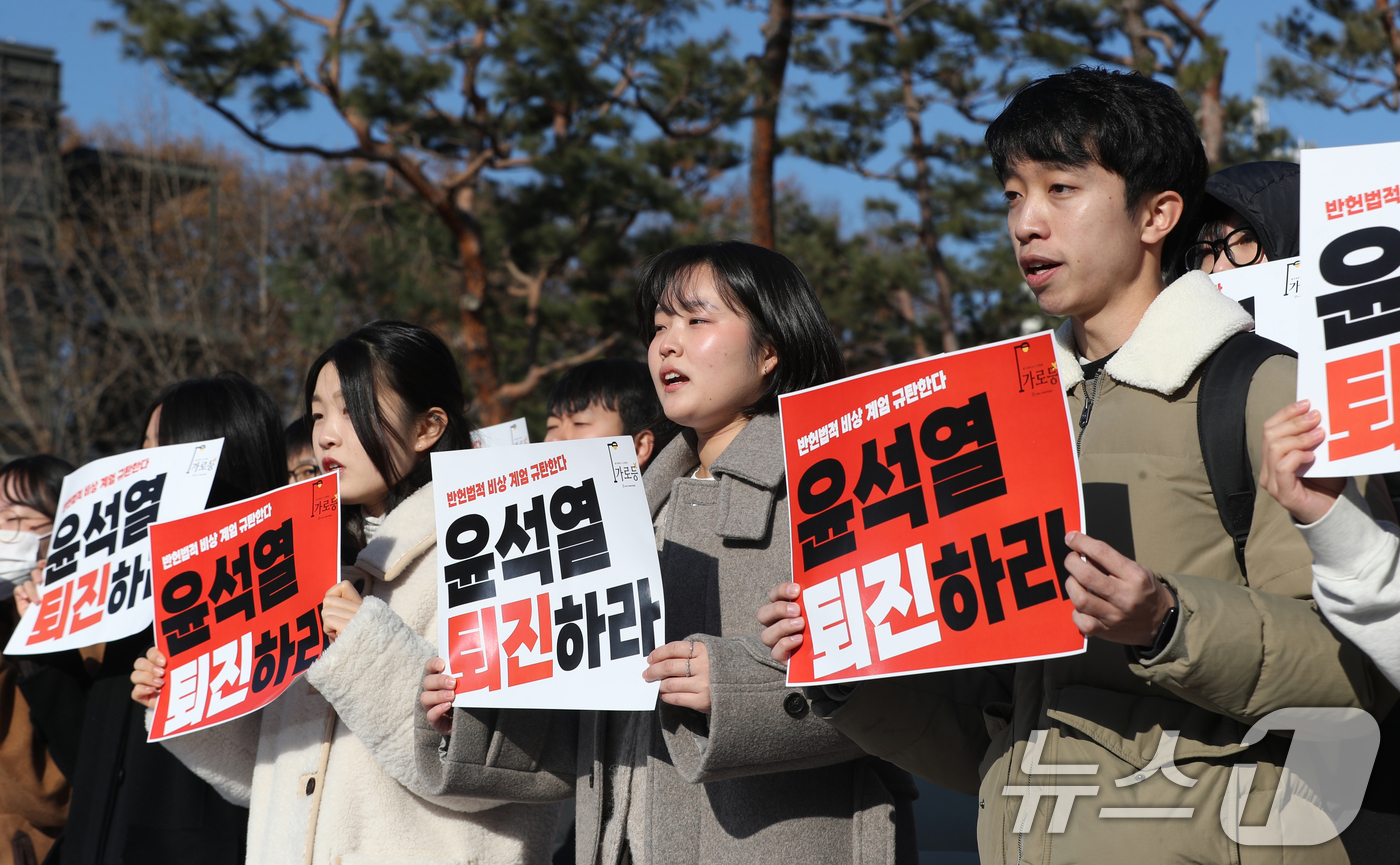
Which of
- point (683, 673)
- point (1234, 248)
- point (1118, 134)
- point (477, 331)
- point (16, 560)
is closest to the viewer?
point (1118, 134)

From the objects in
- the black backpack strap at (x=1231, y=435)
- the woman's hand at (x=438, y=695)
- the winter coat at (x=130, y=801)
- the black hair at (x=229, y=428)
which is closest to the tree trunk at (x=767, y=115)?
the black hair at (x=229, y=428)

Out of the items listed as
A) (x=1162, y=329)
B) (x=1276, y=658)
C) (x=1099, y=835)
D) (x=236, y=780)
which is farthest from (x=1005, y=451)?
(x=236, y=780)

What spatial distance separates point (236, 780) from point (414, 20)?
415 inches

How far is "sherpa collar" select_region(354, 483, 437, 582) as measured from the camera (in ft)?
8.59

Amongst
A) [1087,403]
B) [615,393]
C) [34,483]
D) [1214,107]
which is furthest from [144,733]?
[1214,107]

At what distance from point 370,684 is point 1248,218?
2.01m

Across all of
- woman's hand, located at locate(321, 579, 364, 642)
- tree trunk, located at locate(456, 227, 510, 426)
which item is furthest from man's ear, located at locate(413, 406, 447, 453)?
tree trunk, located at locate(456, 227, 510, 426)

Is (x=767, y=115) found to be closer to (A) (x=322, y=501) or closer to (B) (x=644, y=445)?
(B) (x=644, y=445)

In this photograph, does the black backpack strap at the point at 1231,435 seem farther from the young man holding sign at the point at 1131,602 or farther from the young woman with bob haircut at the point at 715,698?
the young woman with bob haircut at the point at 715,698

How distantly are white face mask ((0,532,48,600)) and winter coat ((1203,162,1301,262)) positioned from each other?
3.29 metres

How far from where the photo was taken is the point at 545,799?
240 centimetres

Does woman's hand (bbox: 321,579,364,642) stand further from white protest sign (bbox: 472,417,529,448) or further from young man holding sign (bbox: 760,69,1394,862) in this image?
white protest sign (bbox: 472,417,529,448)

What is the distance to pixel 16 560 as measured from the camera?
342 centimetres

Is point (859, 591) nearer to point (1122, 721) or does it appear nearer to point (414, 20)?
point (1122, 721)
